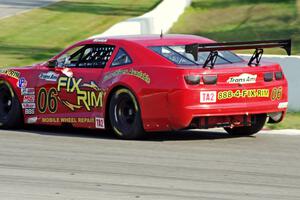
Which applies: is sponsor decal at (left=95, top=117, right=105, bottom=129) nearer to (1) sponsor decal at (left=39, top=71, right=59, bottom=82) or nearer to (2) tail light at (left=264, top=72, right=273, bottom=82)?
(1) sponsor decal at (left=39, top=71, right=59, bottom=82)

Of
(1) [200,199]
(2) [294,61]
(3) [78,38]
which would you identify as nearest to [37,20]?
(3) [78,38]

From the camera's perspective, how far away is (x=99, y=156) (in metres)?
10.7

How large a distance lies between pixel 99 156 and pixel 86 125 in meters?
1.88

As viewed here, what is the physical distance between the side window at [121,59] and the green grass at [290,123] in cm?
272

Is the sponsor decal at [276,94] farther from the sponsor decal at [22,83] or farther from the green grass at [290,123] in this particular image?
the sponsor decal at [22,83]

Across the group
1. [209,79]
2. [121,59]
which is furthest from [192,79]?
[121,59]

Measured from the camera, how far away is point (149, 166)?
33.0 feet

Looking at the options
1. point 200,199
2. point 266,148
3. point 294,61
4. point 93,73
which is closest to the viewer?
point 200,199

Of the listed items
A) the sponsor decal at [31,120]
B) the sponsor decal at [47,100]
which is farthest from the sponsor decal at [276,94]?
the sponsor decal at [31,120]

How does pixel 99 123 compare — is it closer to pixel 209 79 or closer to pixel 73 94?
pixel 73 94

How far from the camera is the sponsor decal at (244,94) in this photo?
11.8 meters

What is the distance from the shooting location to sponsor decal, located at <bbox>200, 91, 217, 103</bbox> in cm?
1159

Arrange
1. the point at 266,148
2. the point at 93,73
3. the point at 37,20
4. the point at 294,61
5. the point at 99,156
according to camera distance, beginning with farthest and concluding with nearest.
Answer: the point at 37,20, the point at 294,61, the point at 93,73, the point at 266,148, the point at 99,156

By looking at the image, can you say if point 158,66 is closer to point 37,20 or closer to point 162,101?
point 162,101
